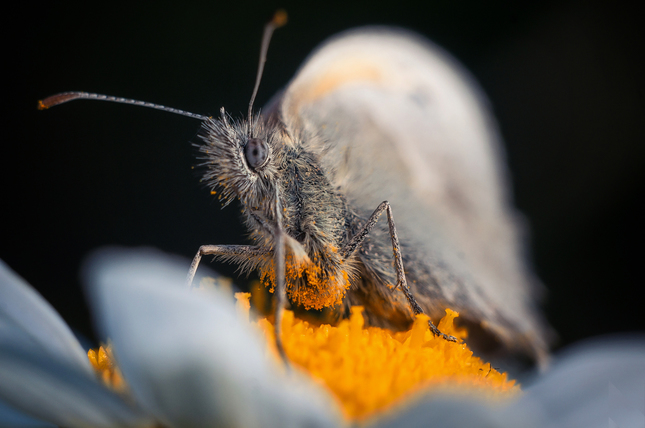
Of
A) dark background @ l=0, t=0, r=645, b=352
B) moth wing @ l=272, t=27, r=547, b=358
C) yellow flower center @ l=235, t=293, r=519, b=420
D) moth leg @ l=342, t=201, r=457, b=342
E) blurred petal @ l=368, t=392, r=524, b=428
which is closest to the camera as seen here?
blurred petal @ l=368, t=392, r=524, b=428

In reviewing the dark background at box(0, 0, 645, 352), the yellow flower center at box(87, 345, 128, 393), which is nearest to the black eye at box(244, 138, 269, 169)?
the yellow flower center at box(87, 345, 128, 393)

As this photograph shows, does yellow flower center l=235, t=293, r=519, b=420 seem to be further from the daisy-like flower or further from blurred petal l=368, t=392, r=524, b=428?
blurred petal l=368, t=392, r=524, b=428

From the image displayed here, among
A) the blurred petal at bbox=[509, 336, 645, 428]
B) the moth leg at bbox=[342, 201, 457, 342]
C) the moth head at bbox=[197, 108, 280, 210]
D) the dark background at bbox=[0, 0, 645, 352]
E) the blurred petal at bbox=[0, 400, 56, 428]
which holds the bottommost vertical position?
the blurred petal at bbox=[0, 400, 56, 428]

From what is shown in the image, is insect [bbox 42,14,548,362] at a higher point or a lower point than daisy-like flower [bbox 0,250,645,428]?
higher

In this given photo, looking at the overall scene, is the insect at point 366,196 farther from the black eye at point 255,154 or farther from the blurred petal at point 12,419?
the blurred petal at point 12,419

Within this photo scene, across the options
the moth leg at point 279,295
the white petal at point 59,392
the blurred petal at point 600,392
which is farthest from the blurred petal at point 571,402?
the white petal at point 59,392

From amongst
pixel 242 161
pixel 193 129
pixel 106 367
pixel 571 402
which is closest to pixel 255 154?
pixel 242 161

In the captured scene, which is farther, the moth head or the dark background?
the dark background

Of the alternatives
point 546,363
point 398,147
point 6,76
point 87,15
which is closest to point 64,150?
point 6,76
